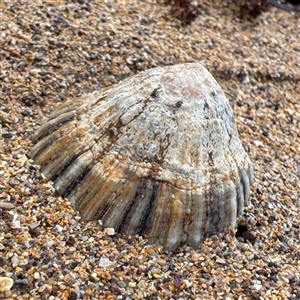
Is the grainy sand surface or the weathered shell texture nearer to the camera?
the grainy sand surface

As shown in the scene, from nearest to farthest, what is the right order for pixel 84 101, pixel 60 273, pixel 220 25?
pixel 60 273 → pixel 84 101 → pixel 220 25

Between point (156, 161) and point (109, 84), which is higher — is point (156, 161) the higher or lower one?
the higher one

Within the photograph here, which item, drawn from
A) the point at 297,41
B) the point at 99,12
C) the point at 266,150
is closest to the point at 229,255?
the point at 266,150

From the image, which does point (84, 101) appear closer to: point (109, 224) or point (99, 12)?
point (109, 224)

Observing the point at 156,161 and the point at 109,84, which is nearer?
the point at 156,161
